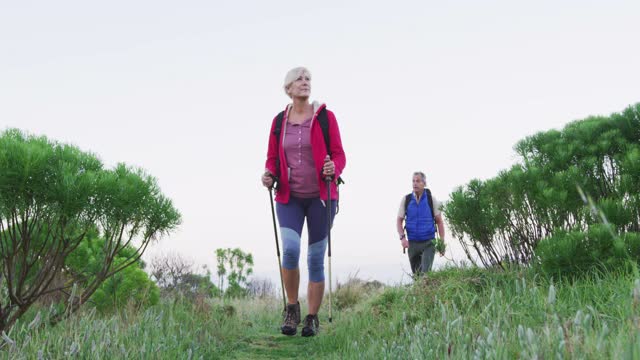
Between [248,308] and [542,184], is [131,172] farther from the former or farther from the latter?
[248,308]

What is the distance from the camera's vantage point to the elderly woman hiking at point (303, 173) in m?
6.37

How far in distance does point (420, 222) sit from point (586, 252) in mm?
4467

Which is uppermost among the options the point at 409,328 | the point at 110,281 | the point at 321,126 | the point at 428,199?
the point at 321,126

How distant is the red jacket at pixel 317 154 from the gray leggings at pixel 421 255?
3792 millimetres

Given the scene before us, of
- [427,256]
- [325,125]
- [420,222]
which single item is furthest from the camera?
[420,222]

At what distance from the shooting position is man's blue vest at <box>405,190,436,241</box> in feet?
32.9

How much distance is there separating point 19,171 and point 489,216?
568cm

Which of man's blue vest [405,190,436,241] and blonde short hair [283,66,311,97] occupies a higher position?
blonde short hair [283,66,311,97]

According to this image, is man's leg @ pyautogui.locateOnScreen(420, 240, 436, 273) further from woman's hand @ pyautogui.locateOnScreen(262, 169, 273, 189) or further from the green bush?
woman's hand @ pyautogui.locateOnScreen(262, 169, 273, 189)

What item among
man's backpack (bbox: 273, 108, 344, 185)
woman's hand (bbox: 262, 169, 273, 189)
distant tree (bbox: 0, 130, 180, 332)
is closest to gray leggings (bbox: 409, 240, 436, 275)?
man's backpack (bbox: 273, 108, 344, 185)

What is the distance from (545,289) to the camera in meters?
5.57

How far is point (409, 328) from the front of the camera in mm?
5277

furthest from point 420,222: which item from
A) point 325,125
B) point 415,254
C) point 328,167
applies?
point 328,167

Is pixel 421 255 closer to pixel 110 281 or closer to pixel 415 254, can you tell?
pixel 415 254
